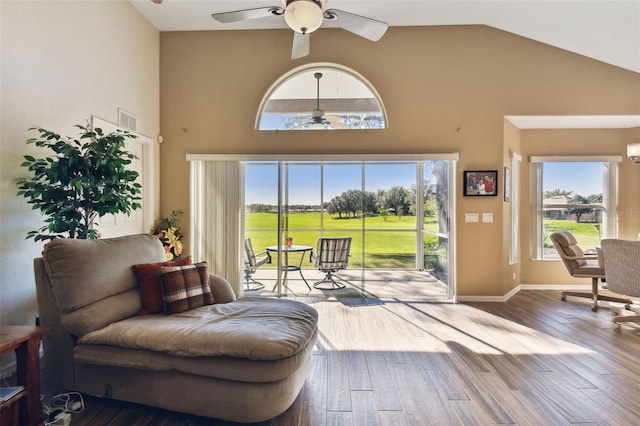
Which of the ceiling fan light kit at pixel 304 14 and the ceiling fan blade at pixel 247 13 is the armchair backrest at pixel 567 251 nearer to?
the ceiling fan light kit at pixel 304 14

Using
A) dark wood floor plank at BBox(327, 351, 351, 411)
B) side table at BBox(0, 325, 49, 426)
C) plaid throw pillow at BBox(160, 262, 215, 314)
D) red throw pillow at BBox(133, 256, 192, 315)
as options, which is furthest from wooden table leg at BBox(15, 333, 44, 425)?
dark wood floor plank at BBox(327, 351, 351, 411)

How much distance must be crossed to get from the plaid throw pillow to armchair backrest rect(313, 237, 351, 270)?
2.35 metres

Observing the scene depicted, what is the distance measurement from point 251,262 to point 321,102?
8.75ft

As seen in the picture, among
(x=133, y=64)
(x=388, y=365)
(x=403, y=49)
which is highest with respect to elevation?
(x=403, y=49)

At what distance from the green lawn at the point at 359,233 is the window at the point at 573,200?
184 cm

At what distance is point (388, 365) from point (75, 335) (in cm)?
233

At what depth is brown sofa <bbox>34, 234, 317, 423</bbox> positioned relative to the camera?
6.03 feet

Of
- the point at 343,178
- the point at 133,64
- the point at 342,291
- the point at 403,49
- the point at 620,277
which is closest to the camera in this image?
the point at 620,277

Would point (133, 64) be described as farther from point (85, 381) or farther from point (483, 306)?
point (483, 306)

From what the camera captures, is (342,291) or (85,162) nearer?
(85,162)

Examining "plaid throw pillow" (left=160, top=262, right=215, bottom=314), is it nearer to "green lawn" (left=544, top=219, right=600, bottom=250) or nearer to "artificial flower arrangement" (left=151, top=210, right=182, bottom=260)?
"artificial flower arrangement" (left=151, top=210, right=182, bottom=260)

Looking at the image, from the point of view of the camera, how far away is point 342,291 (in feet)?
16.3

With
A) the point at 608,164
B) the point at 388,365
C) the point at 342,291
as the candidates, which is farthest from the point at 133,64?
the point at 608,164

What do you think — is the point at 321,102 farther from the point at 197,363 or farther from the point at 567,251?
the point at 567,251
